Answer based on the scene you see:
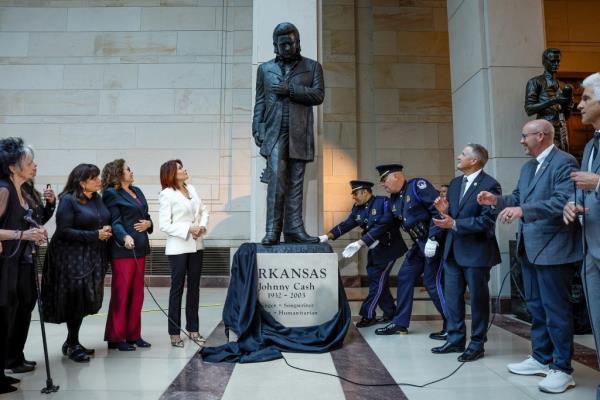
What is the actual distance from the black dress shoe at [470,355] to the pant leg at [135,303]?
307 cm

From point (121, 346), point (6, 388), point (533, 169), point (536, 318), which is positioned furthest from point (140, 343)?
point (533, 169)

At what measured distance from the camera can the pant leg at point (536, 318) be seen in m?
3.46

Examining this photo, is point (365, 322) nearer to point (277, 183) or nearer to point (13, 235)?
point (277, 183)

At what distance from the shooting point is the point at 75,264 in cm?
394

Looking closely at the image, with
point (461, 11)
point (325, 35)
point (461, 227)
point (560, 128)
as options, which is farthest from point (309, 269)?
point (325, 35)

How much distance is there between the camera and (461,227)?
384 cm

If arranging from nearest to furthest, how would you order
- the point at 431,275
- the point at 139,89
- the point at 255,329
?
the point at 255,329 < the point at 431,275 < the point at 139,89

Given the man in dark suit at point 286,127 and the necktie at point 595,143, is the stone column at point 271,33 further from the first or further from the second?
the necktie at point 595,143

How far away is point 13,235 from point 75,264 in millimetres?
1066

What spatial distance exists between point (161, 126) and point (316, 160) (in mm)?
5073

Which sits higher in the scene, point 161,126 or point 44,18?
point 44,18

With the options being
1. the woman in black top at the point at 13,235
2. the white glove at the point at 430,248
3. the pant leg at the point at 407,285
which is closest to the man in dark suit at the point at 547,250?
the white glove at the point at 430,248

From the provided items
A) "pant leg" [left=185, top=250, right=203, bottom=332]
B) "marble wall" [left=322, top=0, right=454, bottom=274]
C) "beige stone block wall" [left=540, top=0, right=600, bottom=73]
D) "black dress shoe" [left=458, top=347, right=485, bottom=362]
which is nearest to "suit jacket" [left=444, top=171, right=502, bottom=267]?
"black dress shoe" [left=458, top=347, right=485, bottom=362]

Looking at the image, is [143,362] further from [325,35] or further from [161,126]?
[325,35]
